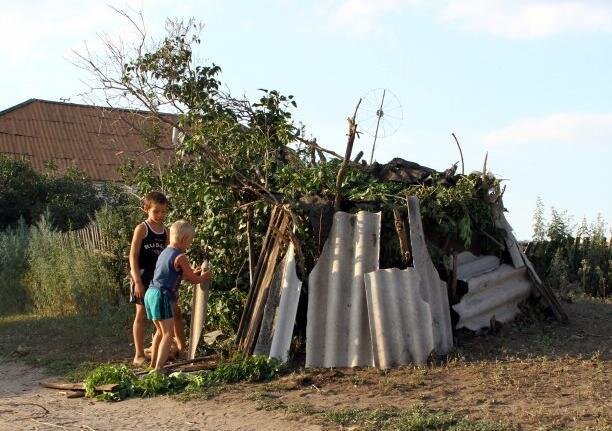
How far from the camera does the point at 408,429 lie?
558 cm

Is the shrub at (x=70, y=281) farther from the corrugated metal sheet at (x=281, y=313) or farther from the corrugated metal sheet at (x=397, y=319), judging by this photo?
the corrugated metal sheet at (x=397, y=319)

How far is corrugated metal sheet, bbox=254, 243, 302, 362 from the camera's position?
7793 millimetres

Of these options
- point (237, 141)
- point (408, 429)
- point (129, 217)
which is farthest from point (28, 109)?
point (408, 429)

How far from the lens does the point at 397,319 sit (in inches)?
300

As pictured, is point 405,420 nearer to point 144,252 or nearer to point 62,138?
point 144,252

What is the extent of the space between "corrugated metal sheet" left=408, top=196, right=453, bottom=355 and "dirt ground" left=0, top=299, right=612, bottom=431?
0.22 metres

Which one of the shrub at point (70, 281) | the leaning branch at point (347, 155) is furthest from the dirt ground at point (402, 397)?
the shrub at point (70, 281)

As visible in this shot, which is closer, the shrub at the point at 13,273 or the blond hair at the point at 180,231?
the blond hair at the point at 180,231

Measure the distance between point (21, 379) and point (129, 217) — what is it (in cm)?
504

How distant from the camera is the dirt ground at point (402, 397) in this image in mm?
6020

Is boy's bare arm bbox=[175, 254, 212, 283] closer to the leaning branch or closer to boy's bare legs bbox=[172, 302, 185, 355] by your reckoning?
boy's bare legs bbox=[172, 302, 185, 355]

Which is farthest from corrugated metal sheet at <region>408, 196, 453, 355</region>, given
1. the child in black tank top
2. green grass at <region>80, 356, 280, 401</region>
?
the child in black tank top

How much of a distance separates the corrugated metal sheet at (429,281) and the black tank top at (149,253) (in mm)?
2512

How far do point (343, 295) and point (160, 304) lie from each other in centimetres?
169
